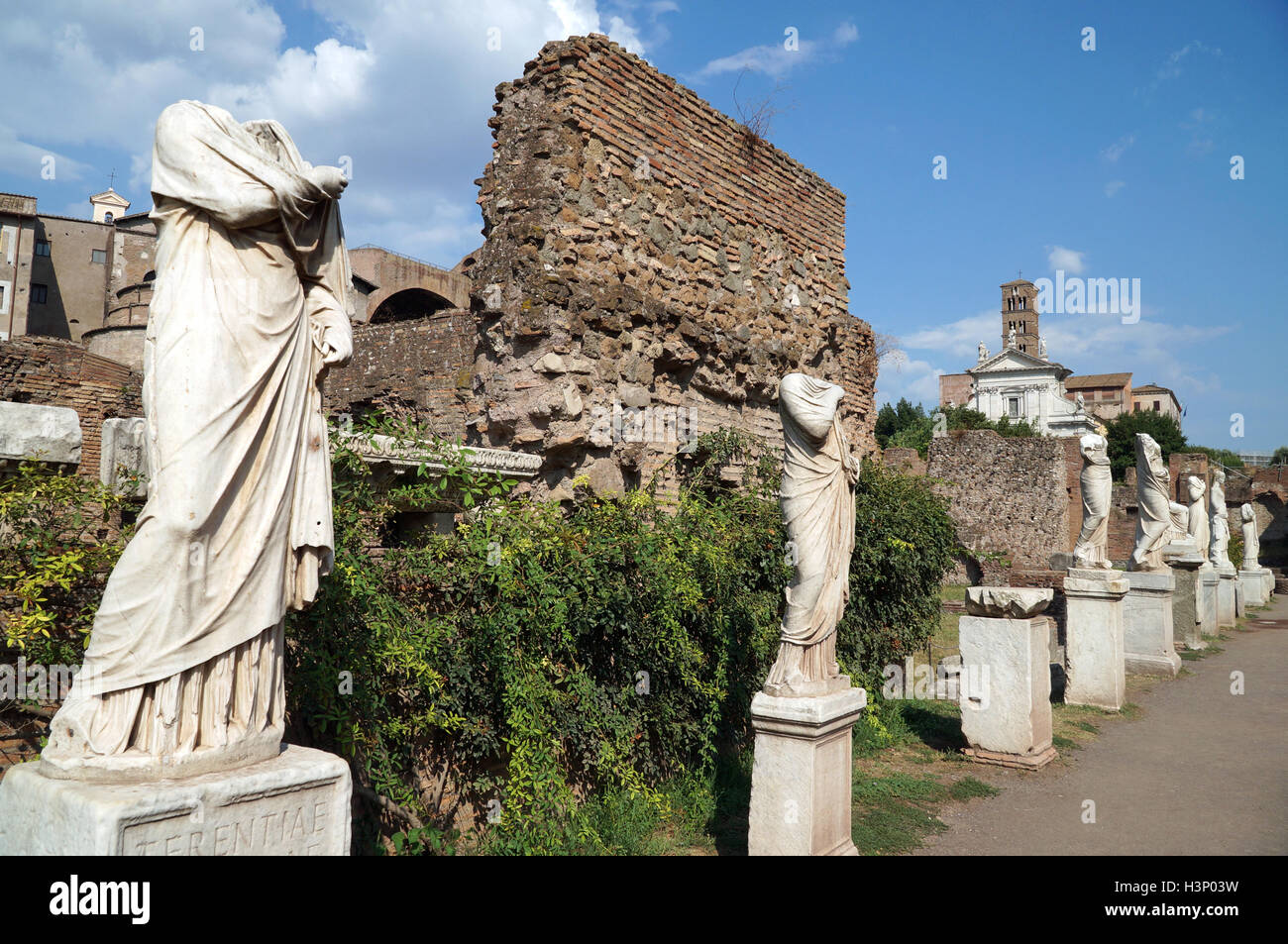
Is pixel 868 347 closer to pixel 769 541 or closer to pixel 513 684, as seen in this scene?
pixel 769 541

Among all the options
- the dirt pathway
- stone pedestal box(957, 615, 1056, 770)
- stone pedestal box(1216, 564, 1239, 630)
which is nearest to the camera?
the dirt pathway

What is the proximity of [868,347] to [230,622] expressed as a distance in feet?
35.2

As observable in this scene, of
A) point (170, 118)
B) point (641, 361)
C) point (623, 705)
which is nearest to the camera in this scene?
point (170, 118)

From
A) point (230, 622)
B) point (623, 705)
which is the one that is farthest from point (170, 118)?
point (623, 705)

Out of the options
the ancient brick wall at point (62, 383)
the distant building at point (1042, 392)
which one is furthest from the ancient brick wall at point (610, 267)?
the distant building at point (1042, 392)

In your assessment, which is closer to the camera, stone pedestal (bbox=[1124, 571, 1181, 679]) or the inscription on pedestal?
the inscription on pedestal

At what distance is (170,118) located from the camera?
2.45 metres

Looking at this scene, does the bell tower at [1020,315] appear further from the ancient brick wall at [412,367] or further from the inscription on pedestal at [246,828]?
the inscription on pedestal at [246,828]

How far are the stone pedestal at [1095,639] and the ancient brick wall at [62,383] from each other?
1216 centimetres

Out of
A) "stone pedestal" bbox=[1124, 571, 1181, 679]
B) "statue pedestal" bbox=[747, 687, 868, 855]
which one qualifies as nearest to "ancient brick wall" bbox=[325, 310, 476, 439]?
"statue pedestal" bbox=[747, 687, 868, 855]

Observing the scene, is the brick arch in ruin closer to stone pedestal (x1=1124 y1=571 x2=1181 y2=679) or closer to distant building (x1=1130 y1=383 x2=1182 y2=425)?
stone pedestal (x1=1124 y1=571 x2=1181 y2=679)

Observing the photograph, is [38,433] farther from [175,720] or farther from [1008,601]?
[1008,601]

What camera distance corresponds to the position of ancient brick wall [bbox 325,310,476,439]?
10883mm

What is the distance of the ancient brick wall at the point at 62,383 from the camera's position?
12.4 meters
